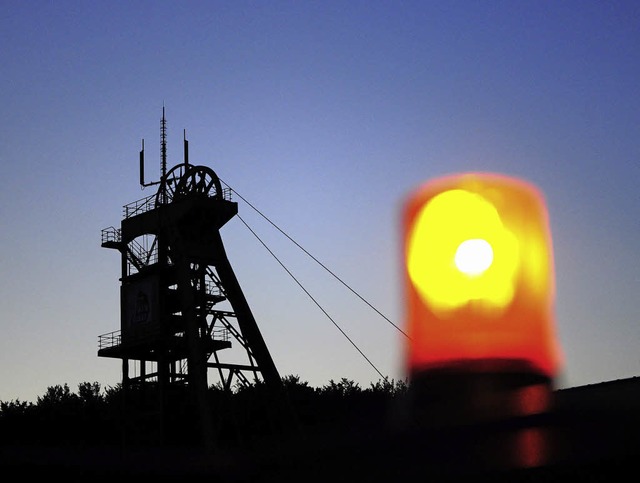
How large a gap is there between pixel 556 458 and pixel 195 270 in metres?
22.5

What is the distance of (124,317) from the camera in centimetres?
4572

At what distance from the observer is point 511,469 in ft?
85.1

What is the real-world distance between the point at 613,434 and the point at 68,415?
48.0 m

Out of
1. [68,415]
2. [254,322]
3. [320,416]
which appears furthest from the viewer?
[320,416]

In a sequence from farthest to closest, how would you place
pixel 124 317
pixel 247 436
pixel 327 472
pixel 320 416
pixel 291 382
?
1. pixel 291 382
2. pixel 320 416
3. pixel 247 436
4. pixel 124 317
5. pixel 327 472

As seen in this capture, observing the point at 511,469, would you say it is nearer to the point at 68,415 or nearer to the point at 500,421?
the point at 500,421

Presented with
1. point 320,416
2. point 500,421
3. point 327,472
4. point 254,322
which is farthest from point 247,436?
point 500,421

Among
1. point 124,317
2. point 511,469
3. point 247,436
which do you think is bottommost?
point 511,469

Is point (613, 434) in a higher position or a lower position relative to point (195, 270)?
lower

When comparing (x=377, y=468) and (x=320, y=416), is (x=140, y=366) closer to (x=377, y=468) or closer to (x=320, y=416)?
(x=377, y=468)

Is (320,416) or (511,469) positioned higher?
(320,416)

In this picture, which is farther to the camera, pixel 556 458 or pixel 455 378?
pixel 455 378

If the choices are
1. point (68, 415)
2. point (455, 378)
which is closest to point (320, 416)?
point (455, 378)

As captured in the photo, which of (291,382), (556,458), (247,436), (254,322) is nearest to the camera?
(556,458)
